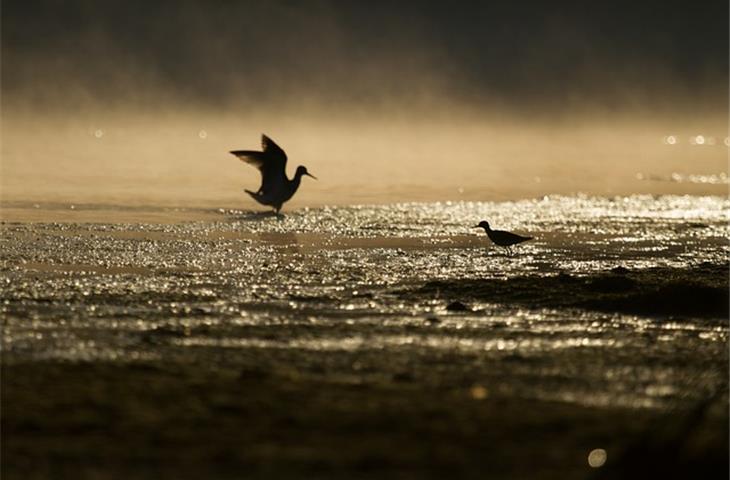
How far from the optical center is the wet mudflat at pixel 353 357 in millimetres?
6582

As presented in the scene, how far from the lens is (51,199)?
71.8 feet

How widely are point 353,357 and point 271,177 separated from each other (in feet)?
41.8

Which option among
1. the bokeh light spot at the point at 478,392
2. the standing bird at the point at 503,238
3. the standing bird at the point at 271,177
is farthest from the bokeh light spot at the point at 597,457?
the standing bird at the point at 271,177

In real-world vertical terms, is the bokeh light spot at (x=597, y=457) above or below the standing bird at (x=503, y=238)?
below

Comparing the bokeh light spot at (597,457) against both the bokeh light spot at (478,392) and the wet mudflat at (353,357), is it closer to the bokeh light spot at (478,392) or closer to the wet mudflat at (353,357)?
the wet mudflat at (353,357)

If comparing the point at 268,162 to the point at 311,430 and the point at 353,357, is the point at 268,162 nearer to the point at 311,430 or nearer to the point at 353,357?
the point at 353,357

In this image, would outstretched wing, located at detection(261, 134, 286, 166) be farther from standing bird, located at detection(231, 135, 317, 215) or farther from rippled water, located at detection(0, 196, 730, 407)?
rippled water, located at detection(0, 196, 730, 407)

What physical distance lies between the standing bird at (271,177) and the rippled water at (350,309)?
2.01m

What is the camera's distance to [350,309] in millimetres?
11414

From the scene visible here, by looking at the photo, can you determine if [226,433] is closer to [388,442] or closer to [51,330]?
[388,442]

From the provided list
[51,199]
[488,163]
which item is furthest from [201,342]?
[488,163]

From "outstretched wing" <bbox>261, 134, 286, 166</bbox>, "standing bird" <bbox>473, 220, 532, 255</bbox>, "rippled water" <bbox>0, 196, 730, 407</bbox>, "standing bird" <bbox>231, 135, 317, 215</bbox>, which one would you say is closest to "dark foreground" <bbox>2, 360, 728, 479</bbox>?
"rippled water" <bbox>0, 196, 730, 407</bbox>

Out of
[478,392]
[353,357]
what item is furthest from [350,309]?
[478,392]

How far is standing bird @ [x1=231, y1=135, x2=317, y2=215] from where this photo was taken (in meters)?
21.6
